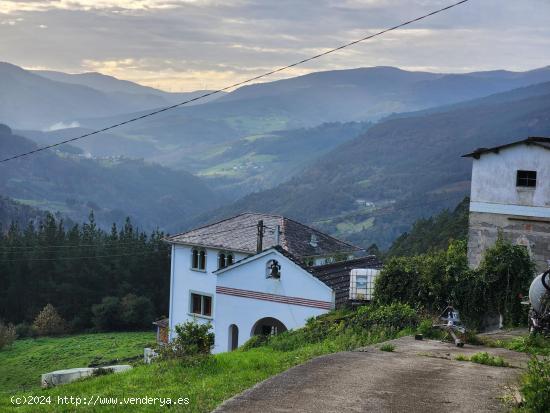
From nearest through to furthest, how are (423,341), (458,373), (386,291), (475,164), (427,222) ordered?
1. (458,373)
2. (423,341)
3. (386,291)
4. (475,164)
5. (427,222)

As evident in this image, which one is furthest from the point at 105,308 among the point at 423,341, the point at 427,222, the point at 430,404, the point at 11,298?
the point at 430,404

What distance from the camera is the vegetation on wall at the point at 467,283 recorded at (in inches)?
861

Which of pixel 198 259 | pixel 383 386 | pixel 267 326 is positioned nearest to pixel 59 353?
pixel 198 259

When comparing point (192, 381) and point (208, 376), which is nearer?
point (192, 381)

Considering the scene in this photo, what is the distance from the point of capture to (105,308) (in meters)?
78.2

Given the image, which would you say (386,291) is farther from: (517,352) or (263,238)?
(263,238)

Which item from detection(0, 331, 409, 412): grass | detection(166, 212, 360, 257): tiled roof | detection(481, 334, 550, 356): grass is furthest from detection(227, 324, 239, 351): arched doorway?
detection(481, 334, 550, 356): grass

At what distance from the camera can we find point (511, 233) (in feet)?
83.0

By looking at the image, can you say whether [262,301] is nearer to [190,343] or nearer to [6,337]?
[190,343]

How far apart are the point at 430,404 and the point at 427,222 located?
10112 centimetres

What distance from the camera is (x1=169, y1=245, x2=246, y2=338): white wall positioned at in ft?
149

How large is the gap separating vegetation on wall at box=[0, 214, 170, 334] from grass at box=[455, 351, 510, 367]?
223 ft

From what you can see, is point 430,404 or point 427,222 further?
point 427,222

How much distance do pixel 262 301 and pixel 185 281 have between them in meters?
13.9
